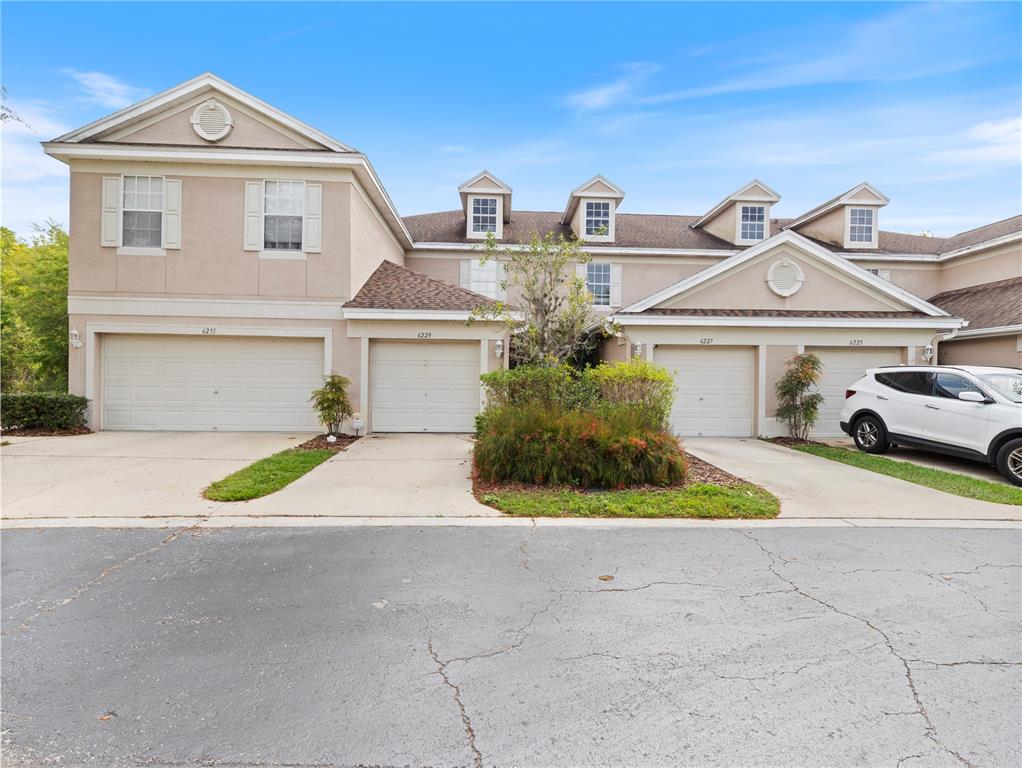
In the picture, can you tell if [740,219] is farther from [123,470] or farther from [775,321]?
[123,470]

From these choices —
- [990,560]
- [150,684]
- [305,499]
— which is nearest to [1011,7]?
[990,560]

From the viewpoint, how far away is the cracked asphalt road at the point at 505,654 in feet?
7.45

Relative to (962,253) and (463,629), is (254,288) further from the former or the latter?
(962,253)

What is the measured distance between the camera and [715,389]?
12906 millimetres

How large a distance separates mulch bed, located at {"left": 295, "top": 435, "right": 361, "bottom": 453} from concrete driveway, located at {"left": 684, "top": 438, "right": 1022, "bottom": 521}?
23.8 feet

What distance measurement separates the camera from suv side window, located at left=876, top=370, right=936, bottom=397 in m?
9.50

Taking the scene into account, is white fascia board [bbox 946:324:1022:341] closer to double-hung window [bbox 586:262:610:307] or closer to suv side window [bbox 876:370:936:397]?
suv side window [bbox 876:370:936:397]

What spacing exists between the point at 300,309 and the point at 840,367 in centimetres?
1370

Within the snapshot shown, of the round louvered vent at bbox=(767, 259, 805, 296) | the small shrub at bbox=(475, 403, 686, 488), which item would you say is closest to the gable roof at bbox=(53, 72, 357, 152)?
the small shrub at bbox=(475, 403, 686, 488)

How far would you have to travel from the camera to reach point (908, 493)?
23.2ft

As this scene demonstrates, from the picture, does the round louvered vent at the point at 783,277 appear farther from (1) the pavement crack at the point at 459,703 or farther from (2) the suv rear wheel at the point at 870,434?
(1) the pavement crack at the point at 459,703

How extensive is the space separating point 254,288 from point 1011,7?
1498 centimetres

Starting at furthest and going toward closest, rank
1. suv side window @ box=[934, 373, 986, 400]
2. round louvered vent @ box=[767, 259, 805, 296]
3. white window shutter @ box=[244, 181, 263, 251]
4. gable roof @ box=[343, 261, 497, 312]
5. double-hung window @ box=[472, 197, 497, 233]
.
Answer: double-hung window @ box=[472, 197, 497, 233] → round louvered vent @ box=[767, 259, 805, 296] → gable roof @ box=[343, 261, 497, 312] → white window shutter @ box=[244, 181, 263, 251] → suv side window @ box=[934, 373, 986, 400]

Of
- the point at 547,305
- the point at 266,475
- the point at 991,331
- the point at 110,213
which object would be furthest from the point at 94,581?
the point at 991,331
